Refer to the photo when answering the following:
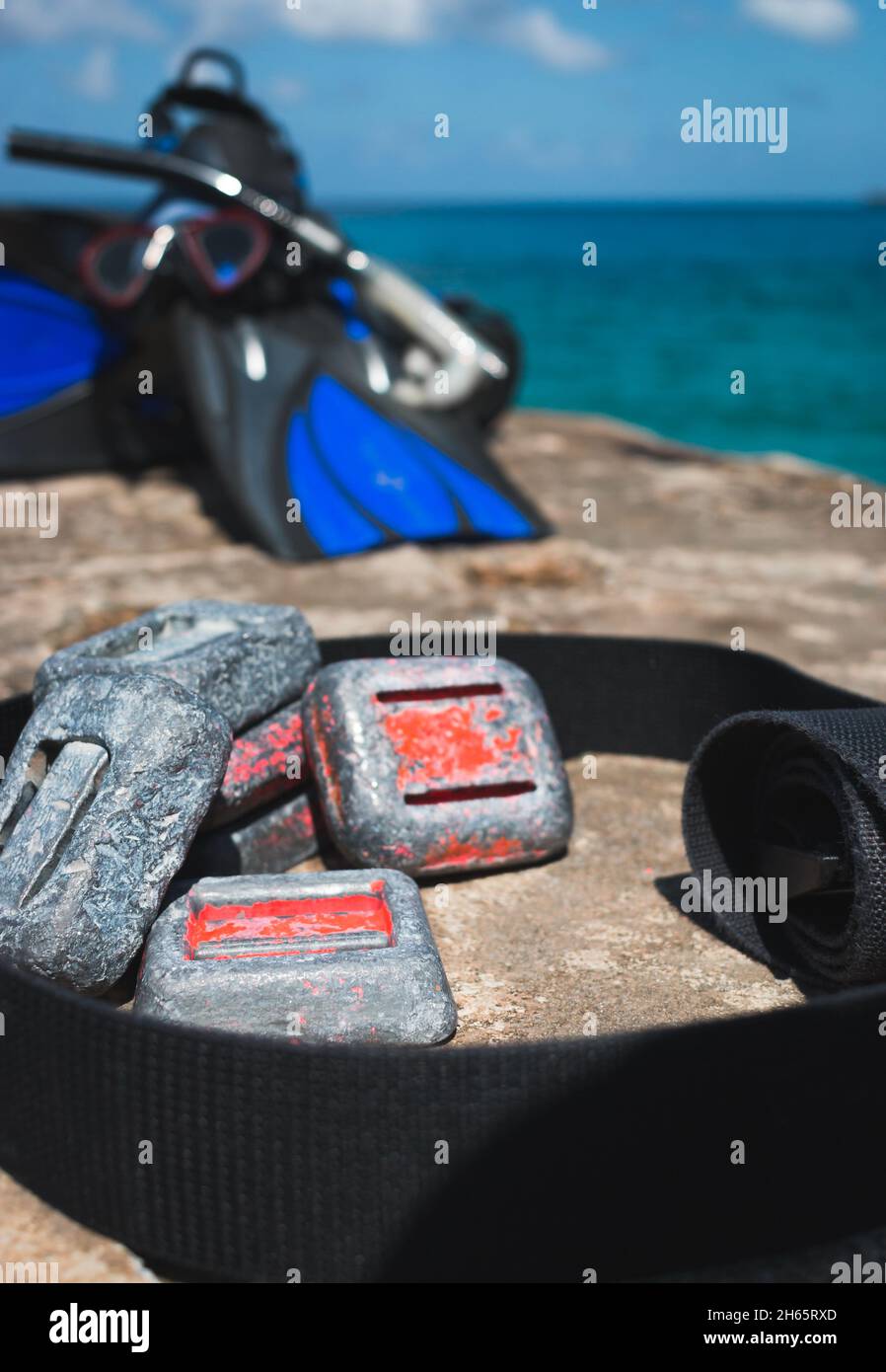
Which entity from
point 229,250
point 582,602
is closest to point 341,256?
point 229,250

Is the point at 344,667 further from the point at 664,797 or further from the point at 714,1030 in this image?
the point at 714,1030

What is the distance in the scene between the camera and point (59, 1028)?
210 cm

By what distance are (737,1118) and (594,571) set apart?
12.4 ft

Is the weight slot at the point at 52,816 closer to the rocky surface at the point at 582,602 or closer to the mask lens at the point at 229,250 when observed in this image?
the rocky surface at the point at 582,602

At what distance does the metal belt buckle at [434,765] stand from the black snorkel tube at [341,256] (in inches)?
141

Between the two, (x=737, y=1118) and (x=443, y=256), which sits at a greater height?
(x=443, y=256)

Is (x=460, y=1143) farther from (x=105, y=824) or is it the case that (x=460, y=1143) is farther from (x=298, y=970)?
(x=105, y=824)

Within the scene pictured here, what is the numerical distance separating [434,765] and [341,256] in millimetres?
4228

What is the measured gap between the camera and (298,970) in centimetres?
239

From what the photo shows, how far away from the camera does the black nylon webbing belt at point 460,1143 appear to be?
6.53 ft

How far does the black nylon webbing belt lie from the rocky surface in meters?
0.09

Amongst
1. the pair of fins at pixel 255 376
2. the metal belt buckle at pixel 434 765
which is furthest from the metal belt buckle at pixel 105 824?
the pair of fins at pixel 255 376

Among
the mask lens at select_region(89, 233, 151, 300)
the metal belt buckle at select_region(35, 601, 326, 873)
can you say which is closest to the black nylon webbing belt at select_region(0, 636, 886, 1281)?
the metal belt buckle at select_region(35, 601, 326, 873)
